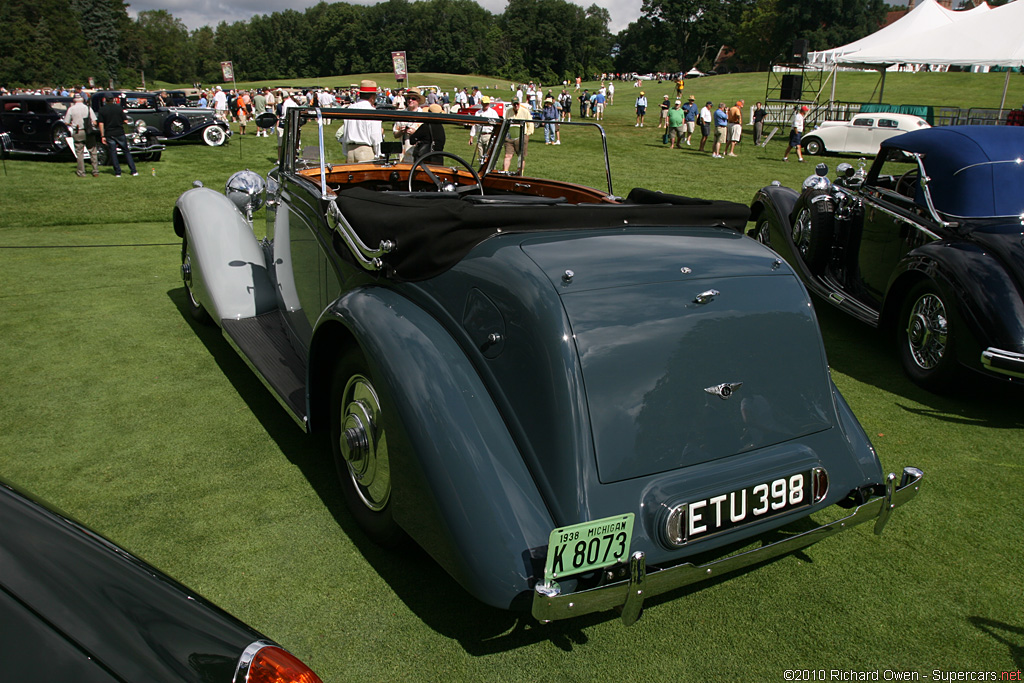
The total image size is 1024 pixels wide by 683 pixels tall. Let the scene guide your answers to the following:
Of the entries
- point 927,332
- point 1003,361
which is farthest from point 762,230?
point 1003,361

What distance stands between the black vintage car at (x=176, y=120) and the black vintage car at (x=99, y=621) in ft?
66.4

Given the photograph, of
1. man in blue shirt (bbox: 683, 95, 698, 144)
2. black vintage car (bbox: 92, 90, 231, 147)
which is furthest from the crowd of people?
black vintage car (bbox: 92, 90, 231, 147)

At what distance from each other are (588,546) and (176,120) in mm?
21715

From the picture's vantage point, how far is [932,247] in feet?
16.1

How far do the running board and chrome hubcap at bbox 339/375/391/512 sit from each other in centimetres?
40

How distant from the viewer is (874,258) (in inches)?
230

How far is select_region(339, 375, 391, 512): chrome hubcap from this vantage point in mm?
2752

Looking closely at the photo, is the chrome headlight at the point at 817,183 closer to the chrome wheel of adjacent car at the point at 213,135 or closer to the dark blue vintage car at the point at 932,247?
the dark blue vintage car at the point at 932,247

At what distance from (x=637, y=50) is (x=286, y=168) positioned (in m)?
131

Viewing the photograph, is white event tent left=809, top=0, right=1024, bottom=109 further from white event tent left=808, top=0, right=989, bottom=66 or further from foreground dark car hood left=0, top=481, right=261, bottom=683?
foreground dark car hood left=0, top=481, right=261, bottom=683

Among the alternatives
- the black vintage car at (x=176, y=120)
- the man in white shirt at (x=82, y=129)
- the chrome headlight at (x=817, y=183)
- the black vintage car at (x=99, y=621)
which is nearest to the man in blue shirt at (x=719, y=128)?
the black vintage car at (x=176, y=120)

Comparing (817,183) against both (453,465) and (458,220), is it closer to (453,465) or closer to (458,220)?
(458,220)

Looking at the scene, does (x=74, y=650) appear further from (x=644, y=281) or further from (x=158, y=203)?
(x=158, y=203)

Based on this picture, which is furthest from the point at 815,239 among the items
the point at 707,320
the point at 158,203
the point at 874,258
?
the point at 158,203
